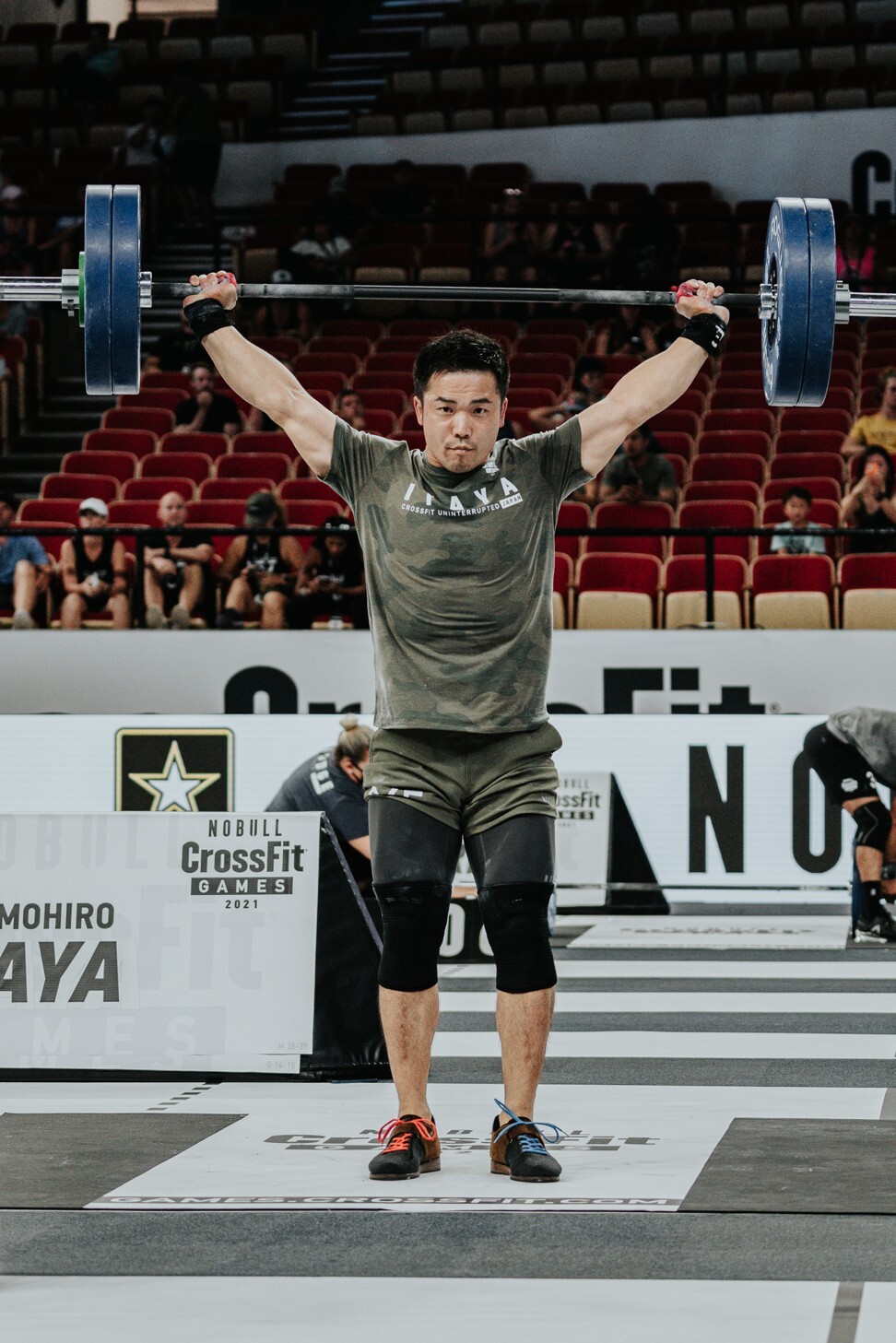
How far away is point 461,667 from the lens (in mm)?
4406

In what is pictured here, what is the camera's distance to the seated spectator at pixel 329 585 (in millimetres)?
12578

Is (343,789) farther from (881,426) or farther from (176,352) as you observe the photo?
(176,352)

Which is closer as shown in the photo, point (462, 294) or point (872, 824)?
point (462, 294)

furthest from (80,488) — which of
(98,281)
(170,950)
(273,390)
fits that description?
(273,390)

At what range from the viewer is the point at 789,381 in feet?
18.6

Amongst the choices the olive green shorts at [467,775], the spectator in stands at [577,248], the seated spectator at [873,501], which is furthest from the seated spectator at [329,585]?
the olive green shorts at [467,775]

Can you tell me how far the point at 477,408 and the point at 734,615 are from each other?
27.0 feet

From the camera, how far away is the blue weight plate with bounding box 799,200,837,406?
18.2 feet

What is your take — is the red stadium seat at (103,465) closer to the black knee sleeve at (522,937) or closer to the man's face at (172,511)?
the man's face at (172,511)

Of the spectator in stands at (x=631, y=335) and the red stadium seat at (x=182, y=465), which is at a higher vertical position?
the spectator in stands at (x=631, y=335)

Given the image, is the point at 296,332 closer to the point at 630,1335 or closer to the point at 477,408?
the point at 477,408

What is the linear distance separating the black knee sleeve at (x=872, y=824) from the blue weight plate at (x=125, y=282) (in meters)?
4.89

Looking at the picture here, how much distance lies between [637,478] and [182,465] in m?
3.70

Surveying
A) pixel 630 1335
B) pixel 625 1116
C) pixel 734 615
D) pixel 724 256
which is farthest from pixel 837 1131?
pixel 724 256
